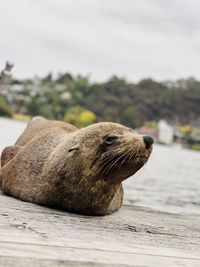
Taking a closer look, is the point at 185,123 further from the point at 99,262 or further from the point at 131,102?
the point at 99,262

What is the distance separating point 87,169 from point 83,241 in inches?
59.8

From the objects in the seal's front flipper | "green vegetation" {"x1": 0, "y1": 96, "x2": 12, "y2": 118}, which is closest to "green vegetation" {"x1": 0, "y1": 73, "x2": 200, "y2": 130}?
"green vegetation" {"x1": 0, "y1": 96, "x2": 12, "y2": 118}

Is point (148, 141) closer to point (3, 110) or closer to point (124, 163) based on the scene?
point (124, 163)

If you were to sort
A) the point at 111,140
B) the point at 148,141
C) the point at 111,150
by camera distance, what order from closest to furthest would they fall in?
the point at 148,141
the point at 111,150
the point at 111,140

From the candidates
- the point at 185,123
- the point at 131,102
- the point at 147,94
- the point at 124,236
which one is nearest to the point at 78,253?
the point at 124,236

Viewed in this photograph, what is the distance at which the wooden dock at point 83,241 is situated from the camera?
3287 millimetres

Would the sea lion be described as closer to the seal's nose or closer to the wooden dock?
the seal's nose

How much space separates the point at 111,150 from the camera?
17.4ft

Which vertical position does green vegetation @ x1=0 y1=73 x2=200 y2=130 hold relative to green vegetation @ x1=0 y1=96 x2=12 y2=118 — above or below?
above

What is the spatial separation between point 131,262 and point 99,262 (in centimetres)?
24

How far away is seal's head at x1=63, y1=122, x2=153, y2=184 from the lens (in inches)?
201

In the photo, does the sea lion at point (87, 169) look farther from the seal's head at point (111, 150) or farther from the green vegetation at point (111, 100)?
the green vegetation at point (111, 100)

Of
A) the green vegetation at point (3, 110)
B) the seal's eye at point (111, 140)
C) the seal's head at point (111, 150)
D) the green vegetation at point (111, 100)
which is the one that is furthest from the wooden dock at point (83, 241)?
the green vegetation at point (3, 110)

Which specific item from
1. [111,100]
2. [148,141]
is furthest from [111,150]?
[111,100]
